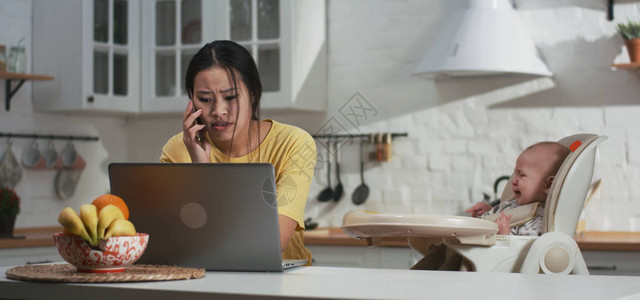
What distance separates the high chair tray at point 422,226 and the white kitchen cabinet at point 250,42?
198 centimetres

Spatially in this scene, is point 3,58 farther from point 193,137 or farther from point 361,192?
point 193,137

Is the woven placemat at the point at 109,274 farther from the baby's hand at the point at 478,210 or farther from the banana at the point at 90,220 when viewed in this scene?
the baby's hand at the point at 478,210

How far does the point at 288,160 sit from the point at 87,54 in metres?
2.23

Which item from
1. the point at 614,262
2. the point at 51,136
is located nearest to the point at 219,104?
the point at 614,262

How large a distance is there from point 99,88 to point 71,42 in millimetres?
A: 262

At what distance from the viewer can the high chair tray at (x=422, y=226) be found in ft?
6.37

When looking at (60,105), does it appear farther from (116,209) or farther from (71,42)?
(116,209)

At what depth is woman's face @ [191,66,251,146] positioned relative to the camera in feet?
6.97

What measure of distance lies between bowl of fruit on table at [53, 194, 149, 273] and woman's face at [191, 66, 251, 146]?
1.91ft

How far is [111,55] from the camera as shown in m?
4.09

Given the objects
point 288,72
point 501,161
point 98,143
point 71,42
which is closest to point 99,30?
point 71,42

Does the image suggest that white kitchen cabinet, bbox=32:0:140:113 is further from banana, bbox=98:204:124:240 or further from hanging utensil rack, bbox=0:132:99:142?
banana, bbox=98:204:124:240

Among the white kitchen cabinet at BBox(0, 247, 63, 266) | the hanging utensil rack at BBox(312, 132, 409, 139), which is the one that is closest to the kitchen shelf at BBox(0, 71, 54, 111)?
the white kitchen cabinet at BBox(0, 247, 63, 266)

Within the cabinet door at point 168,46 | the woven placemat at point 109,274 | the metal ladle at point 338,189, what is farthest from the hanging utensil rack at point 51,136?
the woven placemat at point 109,274
